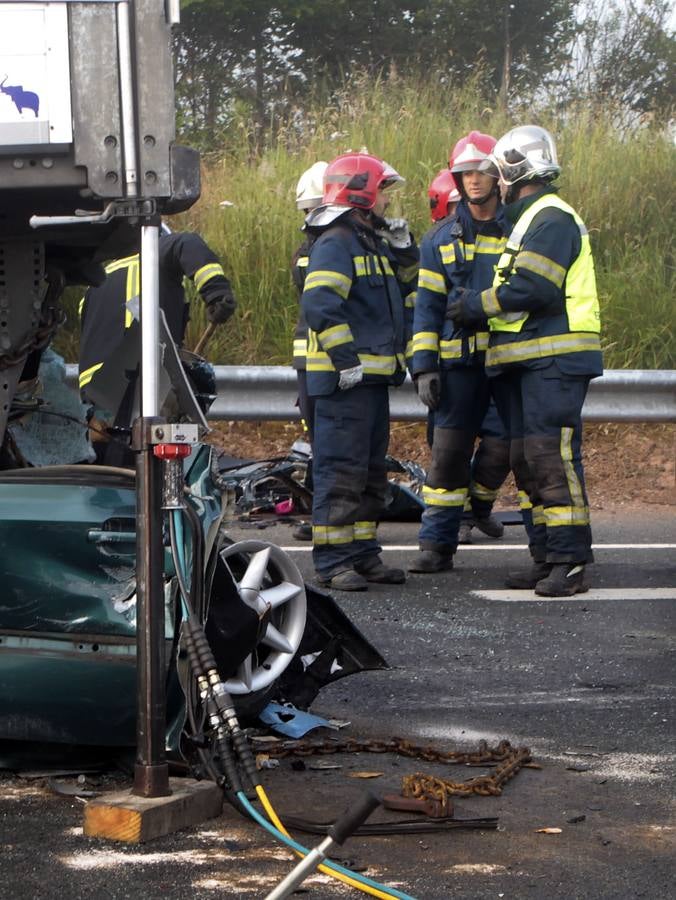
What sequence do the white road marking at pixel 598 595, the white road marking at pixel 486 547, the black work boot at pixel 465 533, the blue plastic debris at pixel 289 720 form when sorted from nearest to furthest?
the blue plastic debris at pixel 289 720, the white road marking at pixel 598 595, the white road marking at pixel 486 547, the black work boot at pixel 465 533

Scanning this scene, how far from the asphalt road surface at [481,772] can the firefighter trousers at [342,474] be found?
0.48m

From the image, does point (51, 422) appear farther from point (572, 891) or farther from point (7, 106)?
point (572, 891)

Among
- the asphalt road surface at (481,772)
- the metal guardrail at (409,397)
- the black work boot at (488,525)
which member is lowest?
the asphalt road surface at (481,772)

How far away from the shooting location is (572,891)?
3316 mm

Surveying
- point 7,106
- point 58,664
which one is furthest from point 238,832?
point 7,106

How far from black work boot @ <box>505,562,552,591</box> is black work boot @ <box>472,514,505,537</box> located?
1.50 m

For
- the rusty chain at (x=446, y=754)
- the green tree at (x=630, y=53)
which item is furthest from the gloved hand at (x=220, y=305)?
the green tree at (x=630, y=53)

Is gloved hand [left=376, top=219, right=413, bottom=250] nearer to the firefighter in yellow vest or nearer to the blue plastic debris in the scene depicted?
the firefighter in yellow vest

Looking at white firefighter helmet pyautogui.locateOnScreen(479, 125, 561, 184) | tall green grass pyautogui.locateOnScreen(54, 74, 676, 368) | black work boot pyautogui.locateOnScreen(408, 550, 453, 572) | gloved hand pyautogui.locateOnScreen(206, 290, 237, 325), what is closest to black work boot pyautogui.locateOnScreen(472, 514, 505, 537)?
black work boot pyautogui.locateOnScreen(408, 550, 453, 572)

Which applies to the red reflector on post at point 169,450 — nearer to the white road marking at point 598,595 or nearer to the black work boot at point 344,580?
the white road marking at point 598,595

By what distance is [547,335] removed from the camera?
7230mm

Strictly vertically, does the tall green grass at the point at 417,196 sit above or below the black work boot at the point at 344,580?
above

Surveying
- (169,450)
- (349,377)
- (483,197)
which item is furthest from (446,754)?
(483,197)

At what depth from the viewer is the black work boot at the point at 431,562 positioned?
778cm
